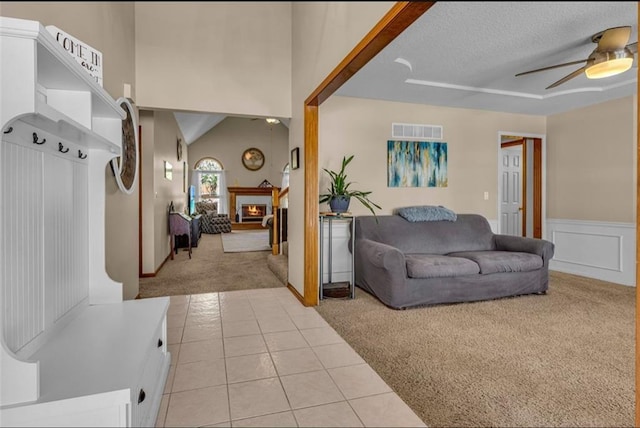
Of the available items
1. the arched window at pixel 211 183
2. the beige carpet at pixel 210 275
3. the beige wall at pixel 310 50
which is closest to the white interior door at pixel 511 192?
the beige wall at pixel 310 50

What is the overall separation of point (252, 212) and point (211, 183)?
5.26ft

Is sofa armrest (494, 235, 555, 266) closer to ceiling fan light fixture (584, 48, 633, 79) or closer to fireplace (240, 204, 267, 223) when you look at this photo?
ceiling fan light fixture (584, 48, 633, 79)

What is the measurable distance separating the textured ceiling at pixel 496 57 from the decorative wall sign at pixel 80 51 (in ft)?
6.93

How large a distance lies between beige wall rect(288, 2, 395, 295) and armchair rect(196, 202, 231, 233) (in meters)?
6.23

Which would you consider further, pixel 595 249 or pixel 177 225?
pixel 177 225

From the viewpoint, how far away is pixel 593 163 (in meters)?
4.36

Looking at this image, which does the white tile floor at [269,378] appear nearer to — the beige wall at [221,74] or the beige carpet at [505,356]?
the beige carpet at [505,356]

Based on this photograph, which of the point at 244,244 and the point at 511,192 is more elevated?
the point at 511,192

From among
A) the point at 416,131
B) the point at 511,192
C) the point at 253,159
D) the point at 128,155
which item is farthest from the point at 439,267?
the point at 253,159

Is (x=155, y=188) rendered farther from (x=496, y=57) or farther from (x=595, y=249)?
(x=595, y=249)

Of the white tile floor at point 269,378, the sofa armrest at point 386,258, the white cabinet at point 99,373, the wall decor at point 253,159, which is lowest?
the white tile floor at point 269,378

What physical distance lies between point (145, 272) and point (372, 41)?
13.0 feet

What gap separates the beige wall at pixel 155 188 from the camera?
433cm

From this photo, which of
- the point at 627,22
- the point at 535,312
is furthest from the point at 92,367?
the point at 627,22
